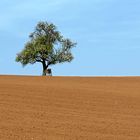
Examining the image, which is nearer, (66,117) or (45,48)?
(66,117)

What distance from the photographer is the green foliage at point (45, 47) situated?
237 feet

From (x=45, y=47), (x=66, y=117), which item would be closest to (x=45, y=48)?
(x=45, y=47)

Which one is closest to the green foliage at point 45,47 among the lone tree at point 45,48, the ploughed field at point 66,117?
the lone tree at point 45,48

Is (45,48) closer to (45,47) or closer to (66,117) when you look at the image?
(45,47)

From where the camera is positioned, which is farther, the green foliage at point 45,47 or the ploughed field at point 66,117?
the green foliage at point 45,47

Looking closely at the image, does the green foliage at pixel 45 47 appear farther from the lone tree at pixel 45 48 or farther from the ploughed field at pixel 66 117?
the ploughed field at pixel 66 117

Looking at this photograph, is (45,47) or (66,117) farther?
(45,47)

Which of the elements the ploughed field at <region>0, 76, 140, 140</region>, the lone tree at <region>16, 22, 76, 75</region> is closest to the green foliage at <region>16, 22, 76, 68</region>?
the lone tree at <region>16, 22, 76, 75</region>

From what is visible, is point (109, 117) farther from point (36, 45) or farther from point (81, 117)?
point (36, 45)

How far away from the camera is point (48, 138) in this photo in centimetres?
1329

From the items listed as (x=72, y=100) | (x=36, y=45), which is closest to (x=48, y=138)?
(x=72, y=100)

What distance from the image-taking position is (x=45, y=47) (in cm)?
7194

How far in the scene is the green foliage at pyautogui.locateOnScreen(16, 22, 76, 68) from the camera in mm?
72106

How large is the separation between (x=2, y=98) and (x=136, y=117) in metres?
6.32
